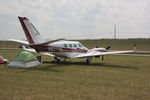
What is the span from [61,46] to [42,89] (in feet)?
36.8

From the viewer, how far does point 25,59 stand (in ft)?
50.5

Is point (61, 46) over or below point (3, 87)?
over

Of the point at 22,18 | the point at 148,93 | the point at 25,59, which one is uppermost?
the point at 22,18

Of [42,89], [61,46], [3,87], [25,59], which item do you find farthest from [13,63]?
[42,89]

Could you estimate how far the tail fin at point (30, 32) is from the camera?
54.9 feet

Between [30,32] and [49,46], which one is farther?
[49,46]

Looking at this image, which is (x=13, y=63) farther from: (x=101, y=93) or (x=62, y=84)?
(x=101, y=93)

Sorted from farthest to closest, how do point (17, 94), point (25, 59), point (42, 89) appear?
point (25, 59), point (42, 89), point (17, 94)

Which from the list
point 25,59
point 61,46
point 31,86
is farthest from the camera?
point 61,46

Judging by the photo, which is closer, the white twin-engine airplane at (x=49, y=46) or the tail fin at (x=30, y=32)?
the tail fin at (x=30, y=32)

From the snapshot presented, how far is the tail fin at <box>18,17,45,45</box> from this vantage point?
1673cm

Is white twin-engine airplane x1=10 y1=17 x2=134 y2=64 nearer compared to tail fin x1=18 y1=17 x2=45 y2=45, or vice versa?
tail fin x1=18 y1=17 x2=45 y2=45

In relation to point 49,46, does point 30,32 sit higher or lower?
higher

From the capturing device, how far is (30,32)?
56.6ft
